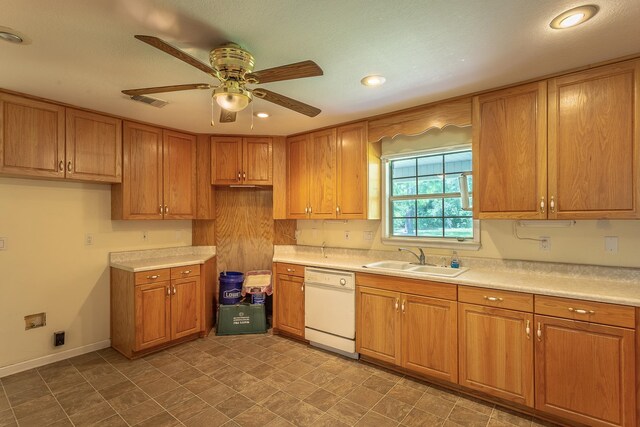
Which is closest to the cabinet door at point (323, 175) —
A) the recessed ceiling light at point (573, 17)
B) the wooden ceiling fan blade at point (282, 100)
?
the wooden ceiling fan blade at point (282, 100)

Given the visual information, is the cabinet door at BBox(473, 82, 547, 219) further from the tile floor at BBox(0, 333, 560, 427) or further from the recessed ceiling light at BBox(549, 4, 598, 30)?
the tile floor at BBox(0, 333, 560, 427)

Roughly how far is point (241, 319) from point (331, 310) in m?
1.18

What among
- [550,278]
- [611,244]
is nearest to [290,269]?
[550,278]

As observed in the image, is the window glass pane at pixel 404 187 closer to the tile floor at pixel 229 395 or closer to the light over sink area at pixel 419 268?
the light over sink area at pixel 419 268

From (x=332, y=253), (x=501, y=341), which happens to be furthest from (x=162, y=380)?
(x=501, y=341)

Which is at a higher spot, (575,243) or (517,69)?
(517,69)

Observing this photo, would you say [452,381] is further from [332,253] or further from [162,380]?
[162,380]

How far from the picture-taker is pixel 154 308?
10.3 feet

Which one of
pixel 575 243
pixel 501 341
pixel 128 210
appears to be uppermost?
pixel 128 210

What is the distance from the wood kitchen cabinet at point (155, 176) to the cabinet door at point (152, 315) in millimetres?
819

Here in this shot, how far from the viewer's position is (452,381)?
2420mm

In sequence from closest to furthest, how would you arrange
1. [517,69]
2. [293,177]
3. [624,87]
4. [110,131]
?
[624,87], [517,69], [110,131], [293,177]

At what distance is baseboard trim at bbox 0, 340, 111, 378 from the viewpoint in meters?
2.73

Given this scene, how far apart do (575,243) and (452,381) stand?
1.41 m
